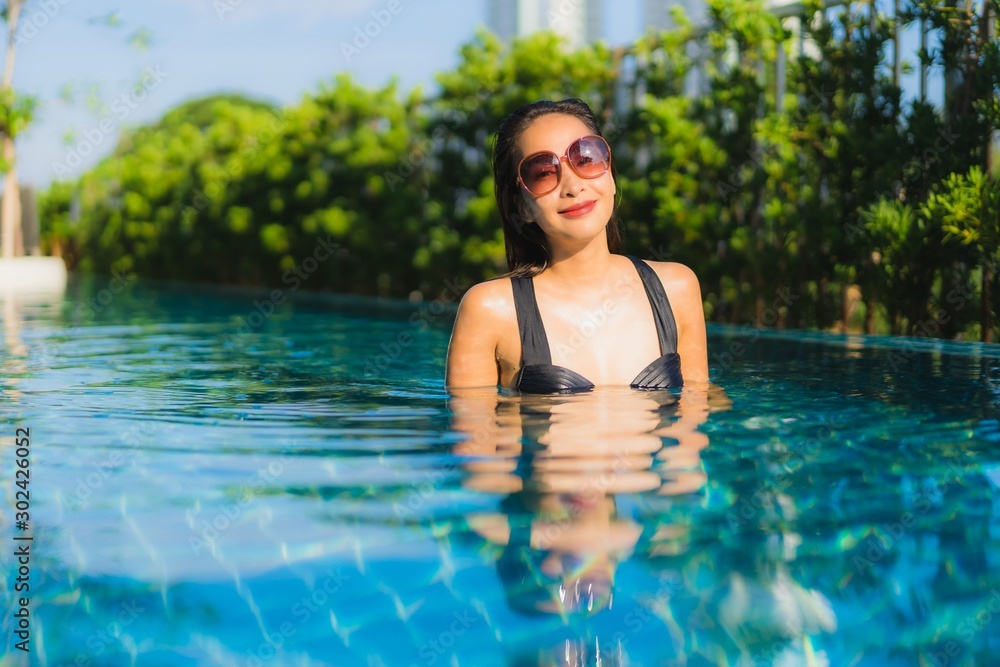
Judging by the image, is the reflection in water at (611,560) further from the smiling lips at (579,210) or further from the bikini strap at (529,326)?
the smiling lips at (579,210)

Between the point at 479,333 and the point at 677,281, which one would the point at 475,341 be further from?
the point at 677,281

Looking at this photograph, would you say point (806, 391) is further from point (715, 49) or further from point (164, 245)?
point (164, 245)

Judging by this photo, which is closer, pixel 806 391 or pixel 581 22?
pixel 806 391

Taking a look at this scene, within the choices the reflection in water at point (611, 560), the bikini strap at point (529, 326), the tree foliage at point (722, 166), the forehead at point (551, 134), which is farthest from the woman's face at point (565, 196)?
the tree foliage at point (722, 166)

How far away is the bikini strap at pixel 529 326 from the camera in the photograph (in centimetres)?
395

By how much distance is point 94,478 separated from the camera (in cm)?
302

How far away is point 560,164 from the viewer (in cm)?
376

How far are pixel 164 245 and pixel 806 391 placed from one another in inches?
738

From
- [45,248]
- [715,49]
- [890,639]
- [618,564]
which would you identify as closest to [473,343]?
[618,564]

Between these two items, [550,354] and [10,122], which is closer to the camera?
[550,354]

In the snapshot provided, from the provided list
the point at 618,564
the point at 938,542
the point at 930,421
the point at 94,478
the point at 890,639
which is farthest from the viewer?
the point at 930,421

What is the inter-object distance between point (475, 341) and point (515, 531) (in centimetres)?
163

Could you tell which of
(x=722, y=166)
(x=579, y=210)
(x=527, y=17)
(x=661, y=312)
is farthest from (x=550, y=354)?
(x=527, y=17)

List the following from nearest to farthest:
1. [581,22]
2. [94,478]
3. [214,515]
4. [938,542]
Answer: [938,542], [214,515], [94,478], [581,22]
